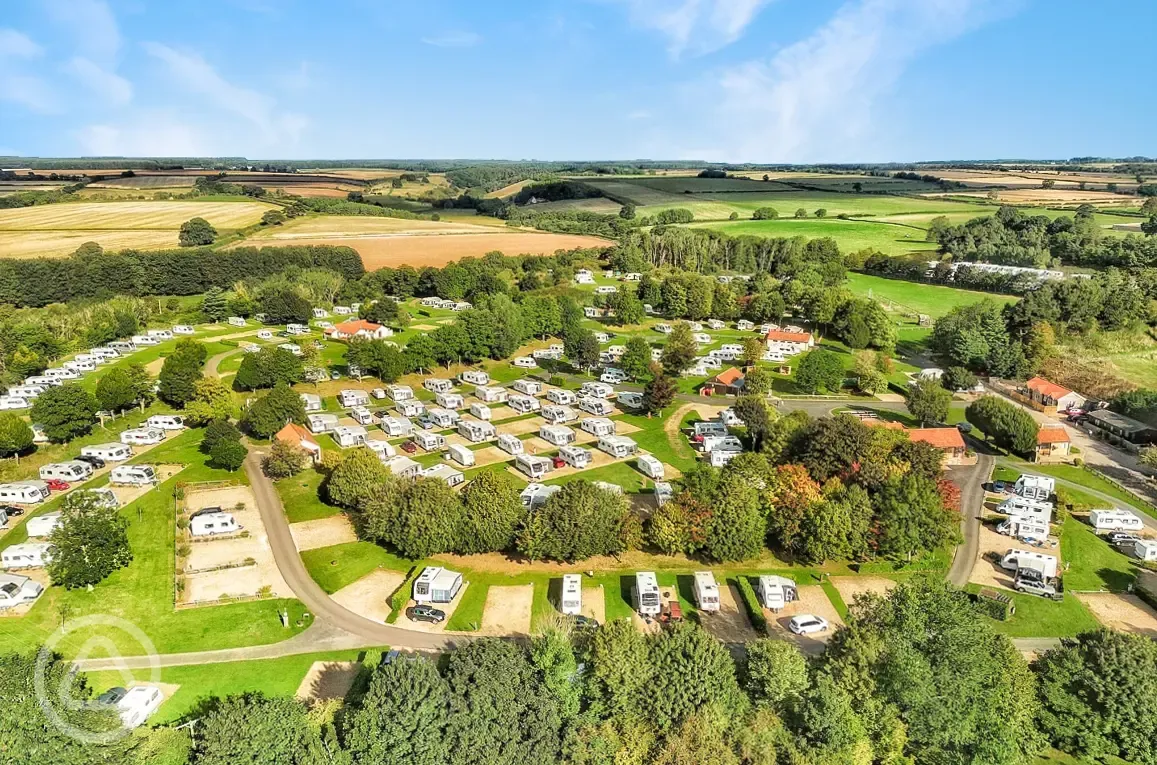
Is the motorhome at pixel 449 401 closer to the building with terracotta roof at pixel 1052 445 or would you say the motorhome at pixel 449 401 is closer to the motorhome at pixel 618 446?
the motorhome at pixel 618 446

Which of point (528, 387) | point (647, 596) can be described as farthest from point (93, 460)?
point (647, 596)

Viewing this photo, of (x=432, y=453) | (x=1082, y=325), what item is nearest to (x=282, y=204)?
(x=432, y=453)

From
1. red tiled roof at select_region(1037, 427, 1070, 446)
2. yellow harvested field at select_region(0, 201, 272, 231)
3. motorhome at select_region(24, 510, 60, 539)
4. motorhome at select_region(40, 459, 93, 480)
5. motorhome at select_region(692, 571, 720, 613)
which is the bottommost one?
motorhome at select_region(40, 459, 93, 480)

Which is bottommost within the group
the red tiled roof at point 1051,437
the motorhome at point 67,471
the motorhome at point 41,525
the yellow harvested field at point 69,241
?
the motorhome at point 67,471

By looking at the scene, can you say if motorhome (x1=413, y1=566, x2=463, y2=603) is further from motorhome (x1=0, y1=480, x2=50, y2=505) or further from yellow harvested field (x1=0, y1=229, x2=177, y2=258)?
yellow harvested field (x1=0, y1=229, x2=177, y2=258)

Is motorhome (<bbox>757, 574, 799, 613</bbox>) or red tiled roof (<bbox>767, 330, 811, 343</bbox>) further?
red tiled roof (<bbox>767, 330, 811, 343</bbox>)

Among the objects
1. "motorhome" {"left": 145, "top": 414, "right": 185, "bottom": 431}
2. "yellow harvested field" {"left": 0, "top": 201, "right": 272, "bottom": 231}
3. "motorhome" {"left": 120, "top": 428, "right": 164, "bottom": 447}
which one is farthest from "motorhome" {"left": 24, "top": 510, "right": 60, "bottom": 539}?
"yellow harvested field" {"left": 0, "top": 201, "right": 272, "bottom": 231}

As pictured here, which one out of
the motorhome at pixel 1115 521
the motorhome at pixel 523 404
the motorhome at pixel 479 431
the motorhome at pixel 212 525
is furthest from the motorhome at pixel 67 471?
the motorhome at pixel 1115 521
